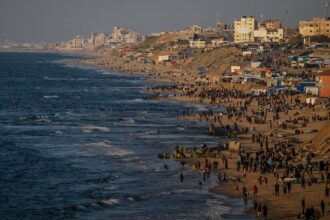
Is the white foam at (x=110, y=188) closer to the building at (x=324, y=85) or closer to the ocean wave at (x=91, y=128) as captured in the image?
the ocean wave at (x=91, y=128)

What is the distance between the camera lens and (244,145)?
171 ft

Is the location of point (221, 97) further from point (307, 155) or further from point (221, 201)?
point (221, 201)

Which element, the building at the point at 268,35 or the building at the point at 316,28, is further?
the building at the point at 268,35

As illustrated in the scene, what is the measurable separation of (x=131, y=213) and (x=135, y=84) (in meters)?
91.2

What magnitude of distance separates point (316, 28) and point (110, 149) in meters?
121

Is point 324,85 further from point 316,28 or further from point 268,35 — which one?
point 268,35

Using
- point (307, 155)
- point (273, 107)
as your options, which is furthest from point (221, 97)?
point (307, 155)

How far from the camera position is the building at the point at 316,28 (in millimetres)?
162125

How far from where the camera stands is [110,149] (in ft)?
170

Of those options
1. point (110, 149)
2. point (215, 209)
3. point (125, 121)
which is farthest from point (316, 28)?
point (215, 209)

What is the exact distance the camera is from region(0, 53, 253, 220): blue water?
112 ft

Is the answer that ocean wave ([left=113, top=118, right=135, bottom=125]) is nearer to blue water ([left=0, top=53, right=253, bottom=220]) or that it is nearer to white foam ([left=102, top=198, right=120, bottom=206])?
blue water ([left=0, top=53, right=253, bottom=220])

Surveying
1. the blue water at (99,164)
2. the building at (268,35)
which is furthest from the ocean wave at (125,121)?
the building at (268,35)

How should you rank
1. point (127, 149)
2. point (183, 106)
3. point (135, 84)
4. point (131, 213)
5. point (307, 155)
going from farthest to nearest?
point (135, 84)
point (183, 106)
point (127, 149)
point (307, 155)
point (131, 213)
